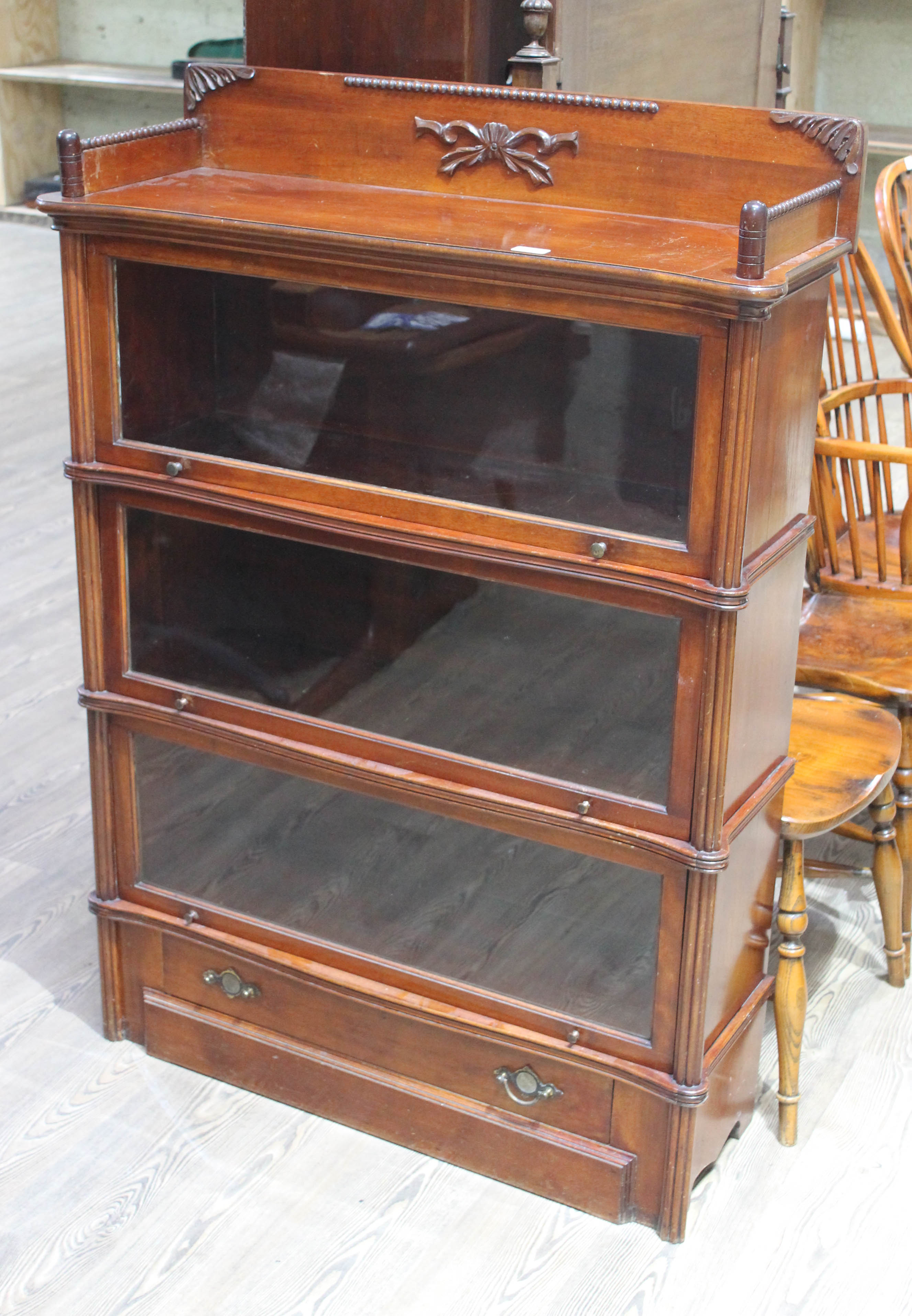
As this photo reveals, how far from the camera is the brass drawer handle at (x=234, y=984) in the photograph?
2.13 m

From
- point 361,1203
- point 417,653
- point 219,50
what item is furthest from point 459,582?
point 219,50

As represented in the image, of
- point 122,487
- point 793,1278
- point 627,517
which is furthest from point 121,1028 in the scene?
point 627,517

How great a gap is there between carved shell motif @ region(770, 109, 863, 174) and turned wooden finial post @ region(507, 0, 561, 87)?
0.33 m

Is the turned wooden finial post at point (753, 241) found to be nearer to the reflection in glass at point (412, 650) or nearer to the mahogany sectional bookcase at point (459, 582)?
the mahogany sectional bookcase at point (459, 582)

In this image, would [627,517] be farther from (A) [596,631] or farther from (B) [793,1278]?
(B) [793,1278]

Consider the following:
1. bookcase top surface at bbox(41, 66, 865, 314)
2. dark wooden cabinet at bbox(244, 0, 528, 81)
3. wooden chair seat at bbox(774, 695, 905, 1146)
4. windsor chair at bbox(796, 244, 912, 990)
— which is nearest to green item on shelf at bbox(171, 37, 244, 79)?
windsor chair at bbox(796, 244, 912, 990)

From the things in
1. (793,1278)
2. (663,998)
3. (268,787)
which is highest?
(268,787)

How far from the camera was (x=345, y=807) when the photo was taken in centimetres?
201

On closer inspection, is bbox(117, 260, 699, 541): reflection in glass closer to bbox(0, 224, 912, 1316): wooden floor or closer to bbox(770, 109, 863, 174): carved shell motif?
bbox(770, 109, 863, 174): carved shell motif

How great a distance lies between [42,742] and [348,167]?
5.23 feet

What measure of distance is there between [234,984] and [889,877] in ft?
3.30

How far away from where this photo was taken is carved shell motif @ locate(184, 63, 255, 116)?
1.92 m

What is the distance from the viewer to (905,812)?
7.88ft

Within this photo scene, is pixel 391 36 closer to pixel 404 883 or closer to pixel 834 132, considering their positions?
pixel 834 132
